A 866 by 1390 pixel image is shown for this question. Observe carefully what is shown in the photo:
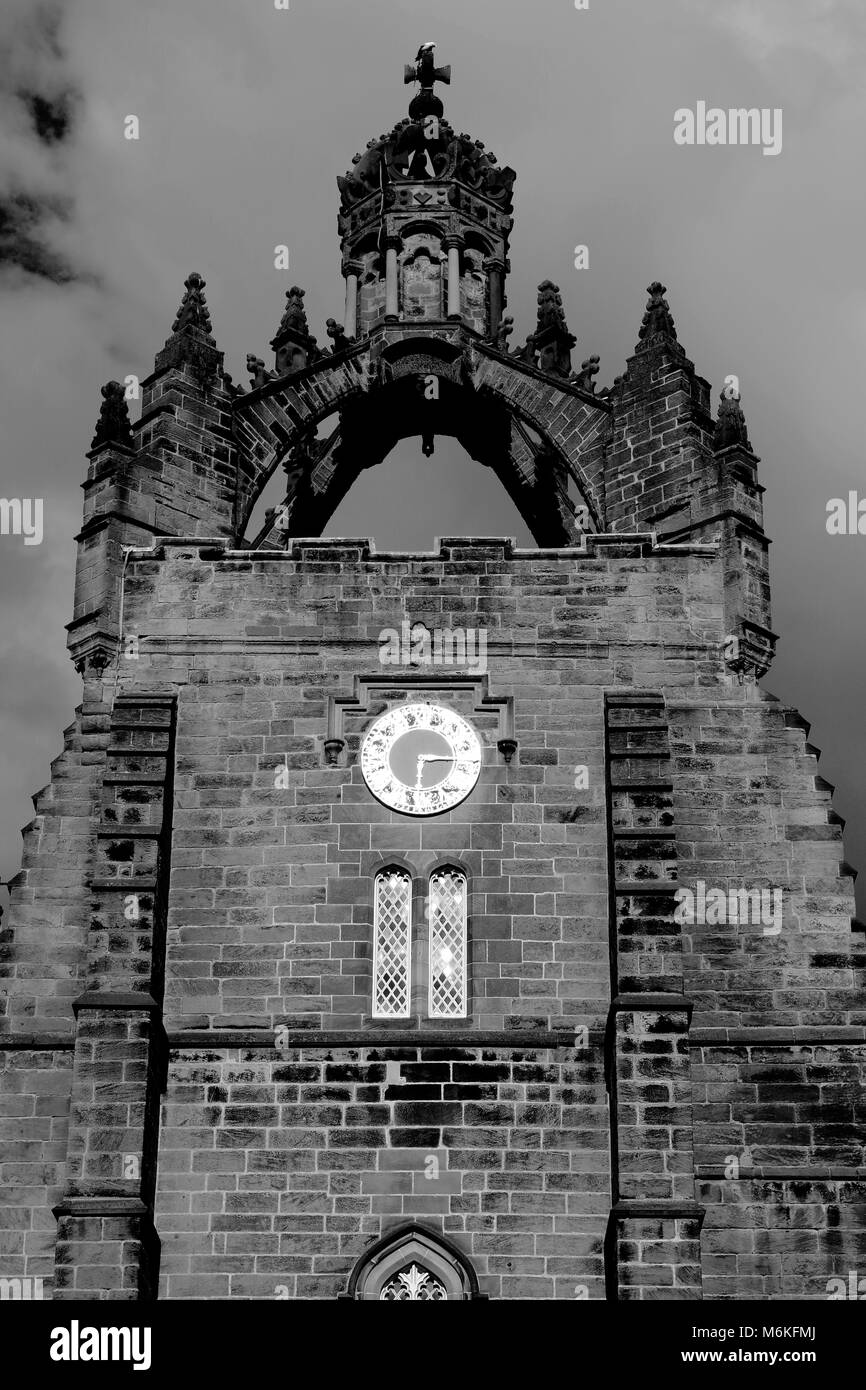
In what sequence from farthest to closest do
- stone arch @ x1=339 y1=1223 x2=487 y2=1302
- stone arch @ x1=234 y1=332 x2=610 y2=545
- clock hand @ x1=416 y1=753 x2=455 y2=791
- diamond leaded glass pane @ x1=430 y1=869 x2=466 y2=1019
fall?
stone arch @ x1=234 y1=332 x2=610 y2=545 < clock hand @ x1=416 y1=753 x2=455 y2=791 < diamond leaded glass pane @ x1=430 y1=869 x2=466 y2=1019 < stone arch @ x1=339 y1=1223 x2=487 y2=1302

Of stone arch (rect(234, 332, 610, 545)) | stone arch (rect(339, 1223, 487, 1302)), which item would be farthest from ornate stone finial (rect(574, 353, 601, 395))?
stone arch (rect(339, 1223, 487, 1302))

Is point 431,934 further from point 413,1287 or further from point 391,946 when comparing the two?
point 413,1287

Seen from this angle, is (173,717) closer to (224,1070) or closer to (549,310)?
(224,1070)

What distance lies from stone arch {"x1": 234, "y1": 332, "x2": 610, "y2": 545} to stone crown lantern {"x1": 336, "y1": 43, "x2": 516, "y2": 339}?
663 millimetres

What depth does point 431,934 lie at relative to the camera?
27469 mm

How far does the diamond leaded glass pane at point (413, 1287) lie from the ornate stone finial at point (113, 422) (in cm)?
1213

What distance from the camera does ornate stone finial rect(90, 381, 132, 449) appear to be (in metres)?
32.0

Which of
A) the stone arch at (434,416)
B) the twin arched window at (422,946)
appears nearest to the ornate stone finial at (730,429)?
the stone arch at (434,416)

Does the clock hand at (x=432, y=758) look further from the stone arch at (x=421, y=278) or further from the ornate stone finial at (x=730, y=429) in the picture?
the stone arch at (x=421, y=278)

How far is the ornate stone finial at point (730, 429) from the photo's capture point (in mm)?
31906

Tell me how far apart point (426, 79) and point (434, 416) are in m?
6.10

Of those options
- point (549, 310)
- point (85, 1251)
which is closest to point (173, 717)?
point (85, 1251)

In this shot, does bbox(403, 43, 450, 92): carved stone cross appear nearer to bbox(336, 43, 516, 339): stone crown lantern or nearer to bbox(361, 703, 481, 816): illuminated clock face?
bbox(336, 43, 516, 339): stone crown lantern

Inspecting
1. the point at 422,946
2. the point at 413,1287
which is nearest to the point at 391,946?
the point at 422,946
